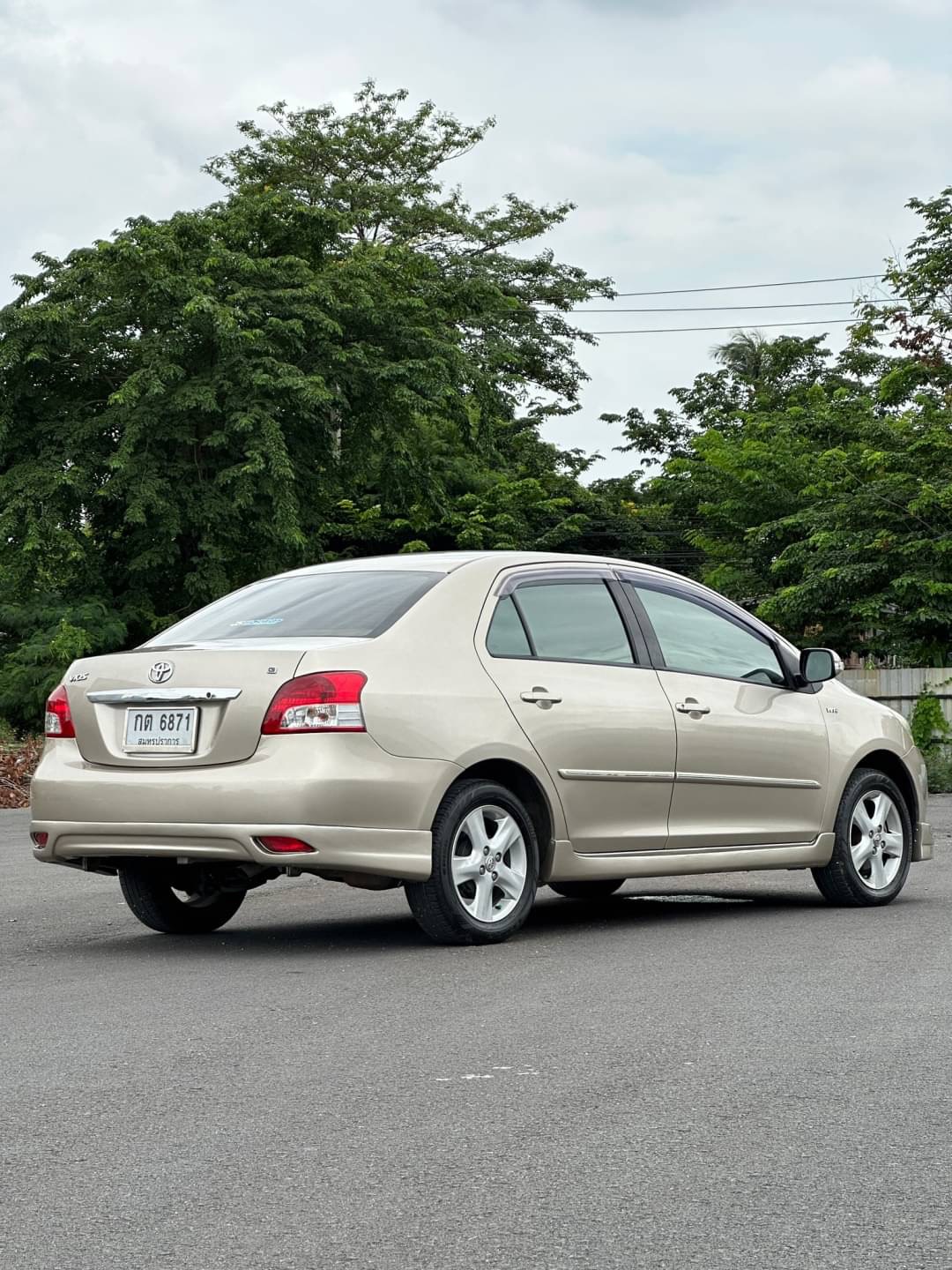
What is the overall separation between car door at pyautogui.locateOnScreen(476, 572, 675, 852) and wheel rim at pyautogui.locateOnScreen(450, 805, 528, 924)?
1.12 ft

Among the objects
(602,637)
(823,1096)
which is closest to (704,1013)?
(823,1096)

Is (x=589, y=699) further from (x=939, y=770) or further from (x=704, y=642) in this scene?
(x=939, y=770)

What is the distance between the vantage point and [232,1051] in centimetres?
546

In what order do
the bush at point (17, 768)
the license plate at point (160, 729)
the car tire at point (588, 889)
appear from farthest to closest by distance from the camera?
the bush at point (17, 768)
the car tire at point (588, 889)
the license plate at point (160, 729)

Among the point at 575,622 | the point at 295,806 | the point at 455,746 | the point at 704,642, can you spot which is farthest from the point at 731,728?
the point at 295,806

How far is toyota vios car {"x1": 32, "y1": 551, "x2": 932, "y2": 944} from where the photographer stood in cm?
718

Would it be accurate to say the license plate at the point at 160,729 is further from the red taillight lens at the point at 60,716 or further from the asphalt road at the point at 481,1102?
the asphalt road at the point at 481,1102

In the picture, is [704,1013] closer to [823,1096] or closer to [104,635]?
[823,1096]

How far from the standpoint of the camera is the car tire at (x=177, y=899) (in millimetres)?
8234

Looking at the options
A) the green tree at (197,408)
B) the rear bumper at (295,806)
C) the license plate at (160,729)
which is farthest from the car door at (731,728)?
the green tree at (197,408)

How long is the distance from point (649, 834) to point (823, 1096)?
3.54 metres

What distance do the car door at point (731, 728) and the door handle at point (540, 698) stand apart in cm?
82

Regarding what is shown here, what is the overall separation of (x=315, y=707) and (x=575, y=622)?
1.64 meters

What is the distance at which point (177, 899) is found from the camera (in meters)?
8.49
